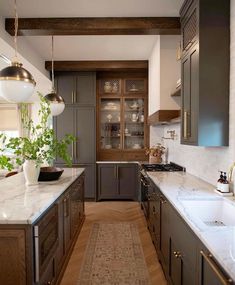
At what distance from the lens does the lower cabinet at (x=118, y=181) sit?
5.25m

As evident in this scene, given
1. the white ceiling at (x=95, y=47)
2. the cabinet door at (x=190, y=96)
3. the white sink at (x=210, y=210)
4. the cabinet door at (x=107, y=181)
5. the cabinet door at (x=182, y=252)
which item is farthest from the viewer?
the cabinet door at (x=107, y=181)

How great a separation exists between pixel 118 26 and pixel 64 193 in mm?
2108

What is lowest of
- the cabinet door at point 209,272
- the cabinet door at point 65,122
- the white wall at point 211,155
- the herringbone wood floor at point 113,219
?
the herringbone wood floor at point 113,219

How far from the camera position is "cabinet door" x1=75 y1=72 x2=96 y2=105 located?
208 inches

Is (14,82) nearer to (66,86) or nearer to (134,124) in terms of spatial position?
(66,86)

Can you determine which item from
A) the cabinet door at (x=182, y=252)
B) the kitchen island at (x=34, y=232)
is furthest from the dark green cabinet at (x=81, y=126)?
the cabinet door at (x=182, y=252)

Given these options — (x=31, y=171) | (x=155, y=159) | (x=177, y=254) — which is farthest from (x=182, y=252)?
(x=155, y=159)

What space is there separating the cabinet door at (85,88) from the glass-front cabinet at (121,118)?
0.24 meters

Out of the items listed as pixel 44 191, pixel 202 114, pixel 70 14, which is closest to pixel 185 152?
pixel 202 114

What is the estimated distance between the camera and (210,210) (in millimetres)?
2006

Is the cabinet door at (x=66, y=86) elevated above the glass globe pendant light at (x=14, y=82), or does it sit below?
above

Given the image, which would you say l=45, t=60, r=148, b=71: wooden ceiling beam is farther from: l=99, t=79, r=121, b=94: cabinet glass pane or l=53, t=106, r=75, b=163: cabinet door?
l=53, t=106, r=75, b=163: cabinet door

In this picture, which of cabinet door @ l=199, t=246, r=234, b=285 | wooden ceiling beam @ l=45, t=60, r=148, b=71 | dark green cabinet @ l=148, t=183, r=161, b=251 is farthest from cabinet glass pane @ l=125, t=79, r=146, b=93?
cabinet door @ l=199, t=246, r=234, b=285

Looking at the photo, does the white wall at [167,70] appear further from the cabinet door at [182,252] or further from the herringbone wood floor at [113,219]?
the cabinet door at [182,252]
